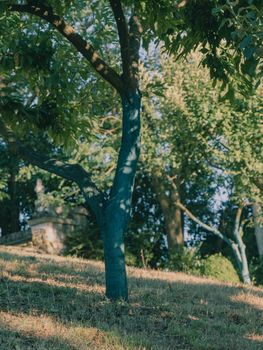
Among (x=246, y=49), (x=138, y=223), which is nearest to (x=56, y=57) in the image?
(x=246, y=49)

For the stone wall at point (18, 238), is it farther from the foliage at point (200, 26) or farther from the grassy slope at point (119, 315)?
the foliage at point (200, 26)

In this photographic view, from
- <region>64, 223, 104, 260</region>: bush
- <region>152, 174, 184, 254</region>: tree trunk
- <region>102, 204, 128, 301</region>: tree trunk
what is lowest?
<region>102, 204, 128, 301</region>: tree trunk

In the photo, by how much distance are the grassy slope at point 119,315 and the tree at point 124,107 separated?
0.75m

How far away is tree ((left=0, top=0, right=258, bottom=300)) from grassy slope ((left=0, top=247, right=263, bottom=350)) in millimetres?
747

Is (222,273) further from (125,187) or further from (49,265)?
(125,187)

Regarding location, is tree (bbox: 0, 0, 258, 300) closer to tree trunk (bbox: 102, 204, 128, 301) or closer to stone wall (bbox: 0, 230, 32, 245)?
tree trunk (bbox: 102, 204, 128, 301)

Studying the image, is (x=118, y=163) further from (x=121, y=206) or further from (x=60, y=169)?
(x=60, y=169)

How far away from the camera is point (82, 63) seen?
1028 centimetres

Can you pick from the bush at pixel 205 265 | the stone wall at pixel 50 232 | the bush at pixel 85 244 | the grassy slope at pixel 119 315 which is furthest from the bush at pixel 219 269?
the grassy slope at pixel 119 315

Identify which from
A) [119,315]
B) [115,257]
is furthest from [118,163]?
[119,315]

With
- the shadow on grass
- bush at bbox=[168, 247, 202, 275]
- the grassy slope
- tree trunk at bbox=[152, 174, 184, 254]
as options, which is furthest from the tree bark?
tree trunk at bbox=[152, 174, 184, 254]

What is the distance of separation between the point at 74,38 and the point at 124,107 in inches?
50.7

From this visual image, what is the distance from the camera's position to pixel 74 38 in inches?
356

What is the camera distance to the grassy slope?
658cm
